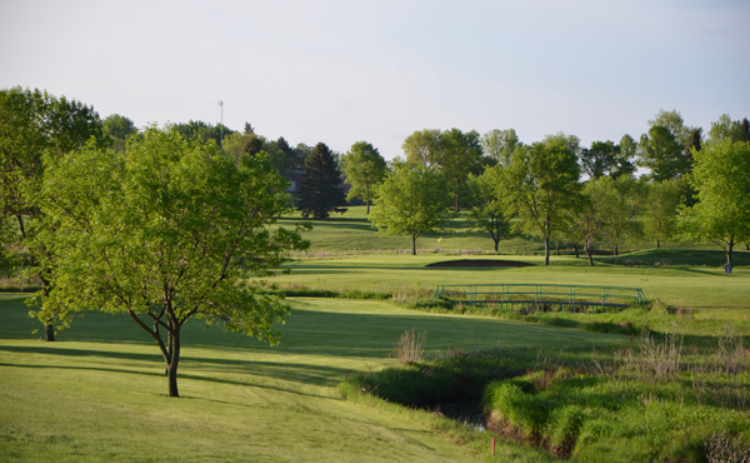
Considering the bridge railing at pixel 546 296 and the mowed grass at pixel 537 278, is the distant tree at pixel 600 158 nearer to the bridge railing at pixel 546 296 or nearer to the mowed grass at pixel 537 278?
the mowed grass at pixel 537 278

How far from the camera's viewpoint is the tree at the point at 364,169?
366ft

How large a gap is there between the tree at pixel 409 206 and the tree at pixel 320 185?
777 inches

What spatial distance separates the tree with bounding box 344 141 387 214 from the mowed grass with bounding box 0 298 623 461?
270 ft

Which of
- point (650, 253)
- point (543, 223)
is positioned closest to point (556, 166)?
point (543, 223)

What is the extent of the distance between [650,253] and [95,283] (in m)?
69.3

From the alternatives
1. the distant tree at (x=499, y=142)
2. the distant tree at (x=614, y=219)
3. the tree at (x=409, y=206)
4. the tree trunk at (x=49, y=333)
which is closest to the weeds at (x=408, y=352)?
the tree trunk at (x=49, y=333)

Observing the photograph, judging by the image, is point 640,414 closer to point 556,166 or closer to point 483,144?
point 556,166

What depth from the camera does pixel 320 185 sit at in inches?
3912

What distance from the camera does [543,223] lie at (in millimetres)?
62219

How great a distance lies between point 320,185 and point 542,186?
4707 cm

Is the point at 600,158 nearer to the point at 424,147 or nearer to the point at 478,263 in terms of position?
the point at 424,147

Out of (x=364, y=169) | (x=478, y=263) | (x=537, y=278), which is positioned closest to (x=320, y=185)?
(x=364, y=169)

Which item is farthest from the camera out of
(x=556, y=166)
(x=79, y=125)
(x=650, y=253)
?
(x=650, y=253)

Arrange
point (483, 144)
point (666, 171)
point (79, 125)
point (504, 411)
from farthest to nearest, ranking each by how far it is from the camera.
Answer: point (483, 144) → point (666, 171) → point (79, 125) → point (504, 411)
